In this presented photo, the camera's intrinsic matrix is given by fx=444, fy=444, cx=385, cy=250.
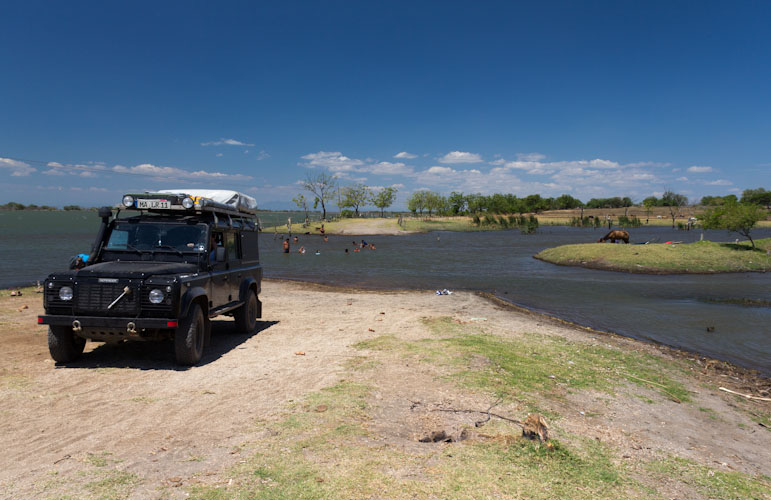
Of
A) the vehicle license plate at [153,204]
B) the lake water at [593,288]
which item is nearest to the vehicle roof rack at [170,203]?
the vehicle license plate at [153,204]

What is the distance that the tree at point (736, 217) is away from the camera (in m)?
29.2

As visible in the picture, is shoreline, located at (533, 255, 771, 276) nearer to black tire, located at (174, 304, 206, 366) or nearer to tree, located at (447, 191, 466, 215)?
black tire, located at (174, 304, 206, 366)

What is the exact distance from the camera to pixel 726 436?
6.06 meters

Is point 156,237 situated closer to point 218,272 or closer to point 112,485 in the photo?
point 218,272

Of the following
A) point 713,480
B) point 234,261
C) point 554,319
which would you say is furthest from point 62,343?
point 554,319

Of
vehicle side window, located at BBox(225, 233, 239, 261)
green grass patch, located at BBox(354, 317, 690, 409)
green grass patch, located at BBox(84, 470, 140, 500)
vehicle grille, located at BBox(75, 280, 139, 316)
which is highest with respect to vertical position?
vehicle side window, located at BBox(225, 233, 239, 261)

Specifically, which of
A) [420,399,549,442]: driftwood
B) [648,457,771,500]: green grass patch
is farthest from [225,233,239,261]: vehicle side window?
[648,457,771,500]: green grass patch

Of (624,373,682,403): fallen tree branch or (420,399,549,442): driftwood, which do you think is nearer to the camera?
(420,399,549,442): driftwood

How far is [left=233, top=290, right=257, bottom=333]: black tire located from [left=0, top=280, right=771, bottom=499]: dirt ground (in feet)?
1.50

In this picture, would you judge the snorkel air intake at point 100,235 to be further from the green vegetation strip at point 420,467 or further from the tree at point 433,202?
the tree at point 433,202

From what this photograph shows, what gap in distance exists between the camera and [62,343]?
755 centimetres

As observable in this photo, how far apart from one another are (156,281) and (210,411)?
8.09 feet

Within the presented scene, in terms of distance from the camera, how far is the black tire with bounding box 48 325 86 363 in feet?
24.5

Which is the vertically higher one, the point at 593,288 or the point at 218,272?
the point at 218,272
